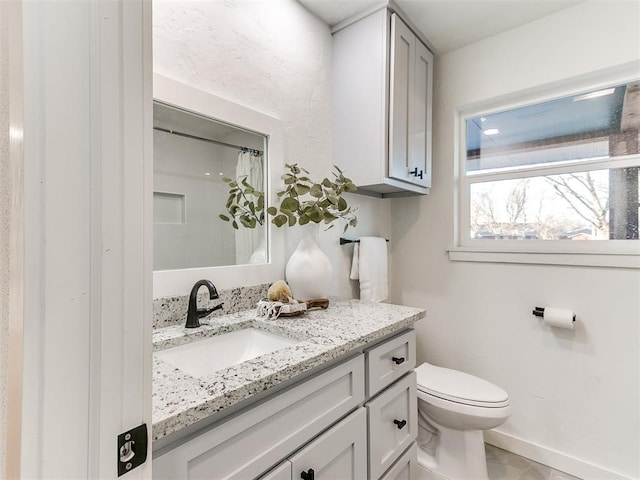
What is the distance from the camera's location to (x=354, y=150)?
1673 mm

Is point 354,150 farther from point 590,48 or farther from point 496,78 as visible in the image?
point 590,48

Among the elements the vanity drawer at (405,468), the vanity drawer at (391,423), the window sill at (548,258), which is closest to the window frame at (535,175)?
the window sill at (548,258)

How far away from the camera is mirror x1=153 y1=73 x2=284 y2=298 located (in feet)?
3.56

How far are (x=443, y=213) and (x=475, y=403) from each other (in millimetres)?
1100

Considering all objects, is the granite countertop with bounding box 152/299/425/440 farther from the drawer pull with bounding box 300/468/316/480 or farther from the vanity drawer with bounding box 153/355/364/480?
the drawer pull with bounding box 300/468/316/480

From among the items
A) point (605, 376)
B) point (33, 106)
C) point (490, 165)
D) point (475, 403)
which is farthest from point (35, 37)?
point (605, 376)

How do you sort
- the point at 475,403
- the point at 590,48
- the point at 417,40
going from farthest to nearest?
the point at 417,40, the point at 590,48, the point at 475,403

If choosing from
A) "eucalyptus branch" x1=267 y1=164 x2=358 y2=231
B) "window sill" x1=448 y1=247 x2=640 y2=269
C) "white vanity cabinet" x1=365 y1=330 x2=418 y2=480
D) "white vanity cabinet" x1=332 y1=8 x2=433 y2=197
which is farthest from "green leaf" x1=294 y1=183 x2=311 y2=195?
"window sill" x1=448 y1=247 x2=640 y2=269

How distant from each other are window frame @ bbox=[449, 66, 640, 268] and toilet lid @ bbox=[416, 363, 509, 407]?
27.2 inches

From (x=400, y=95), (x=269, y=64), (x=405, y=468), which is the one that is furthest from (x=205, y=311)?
(x=400, y=95)

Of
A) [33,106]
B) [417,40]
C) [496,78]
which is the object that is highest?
[417,40]

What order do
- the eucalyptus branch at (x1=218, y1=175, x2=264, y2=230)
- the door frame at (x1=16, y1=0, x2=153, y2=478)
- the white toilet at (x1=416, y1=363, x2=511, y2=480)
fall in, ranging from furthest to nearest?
the white toilet at (x1=416, y1=363, x2=511, y2=480)
the eucalyptus branch at (x1=218, y1=175, x2=264, y2=230)
the door frame at (x1=16, y1=0, x2=153, y2=478)

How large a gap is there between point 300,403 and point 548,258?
63.1 inches

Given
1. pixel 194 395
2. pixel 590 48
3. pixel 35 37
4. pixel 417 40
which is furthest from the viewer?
pixel 417 40
